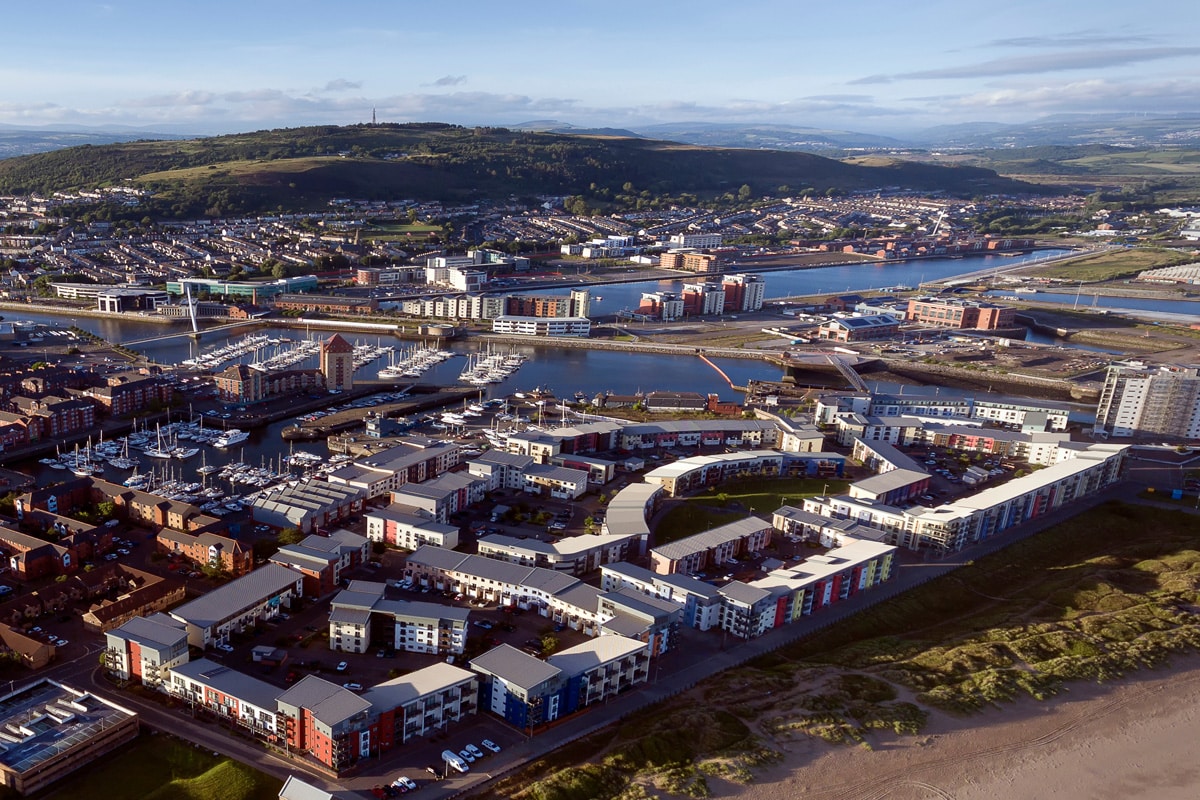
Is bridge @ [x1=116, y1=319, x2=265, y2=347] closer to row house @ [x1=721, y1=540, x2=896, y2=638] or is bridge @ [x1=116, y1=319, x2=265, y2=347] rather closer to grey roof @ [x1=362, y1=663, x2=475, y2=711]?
grey roof @ [x1=362, y1=663, x2=475, y2=711]

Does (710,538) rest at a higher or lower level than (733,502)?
higher

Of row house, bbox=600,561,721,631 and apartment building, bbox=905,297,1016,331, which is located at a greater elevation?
apartment building, bbox=905,297,1016,331

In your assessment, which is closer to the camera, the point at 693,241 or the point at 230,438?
the point at 230,438

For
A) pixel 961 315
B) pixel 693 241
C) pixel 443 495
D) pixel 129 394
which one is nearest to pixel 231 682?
pixel 443 495

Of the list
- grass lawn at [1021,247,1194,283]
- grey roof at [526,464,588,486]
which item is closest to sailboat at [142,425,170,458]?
grey roof at [526,464,588,486]

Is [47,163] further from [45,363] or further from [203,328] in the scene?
[45,363]

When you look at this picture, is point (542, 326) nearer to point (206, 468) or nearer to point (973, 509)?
point (206, 468)

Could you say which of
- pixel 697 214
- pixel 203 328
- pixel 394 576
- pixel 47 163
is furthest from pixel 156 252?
pixel 697 214
